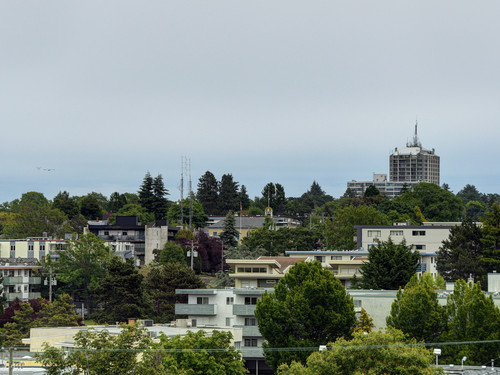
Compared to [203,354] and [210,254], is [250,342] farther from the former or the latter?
[210,254]

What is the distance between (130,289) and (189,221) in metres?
85.0

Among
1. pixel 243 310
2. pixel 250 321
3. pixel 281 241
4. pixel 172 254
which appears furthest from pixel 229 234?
pixel 243 310

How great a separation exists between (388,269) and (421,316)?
A: 91.8 ft

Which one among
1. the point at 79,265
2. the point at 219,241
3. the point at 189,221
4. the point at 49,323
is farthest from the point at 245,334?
the point at 189,221

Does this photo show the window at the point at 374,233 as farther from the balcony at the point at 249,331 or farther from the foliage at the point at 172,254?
the balcony at the point at 249,331

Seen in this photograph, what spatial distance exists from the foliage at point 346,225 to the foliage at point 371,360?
94409 mm

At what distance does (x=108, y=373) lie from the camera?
51.3 m

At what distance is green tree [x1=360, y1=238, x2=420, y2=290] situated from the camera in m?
100

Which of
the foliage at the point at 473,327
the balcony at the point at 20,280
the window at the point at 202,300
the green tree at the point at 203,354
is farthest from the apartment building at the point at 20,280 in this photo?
the foliage at the point at 473,327

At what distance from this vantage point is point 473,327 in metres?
70.0

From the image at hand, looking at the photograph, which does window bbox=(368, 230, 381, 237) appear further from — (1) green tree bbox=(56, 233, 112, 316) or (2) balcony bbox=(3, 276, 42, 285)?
(2) balcony bbox=(3, 276, 42, 285)

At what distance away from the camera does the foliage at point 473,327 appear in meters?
68.3

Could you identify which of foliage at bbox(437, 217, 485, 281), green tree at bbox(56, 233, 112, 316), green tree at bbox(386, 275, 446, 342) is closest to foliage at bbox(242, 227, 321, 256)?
green tree at bbox(56, 233, 112, 316)

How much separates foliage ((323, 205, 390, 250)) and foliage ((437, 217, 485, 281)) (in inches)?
1312
